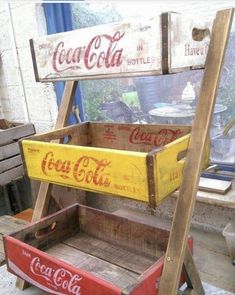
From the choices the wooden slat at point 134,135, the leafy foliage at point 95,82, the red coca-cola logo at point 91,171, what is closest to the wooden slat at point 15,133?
the leafy foliage at point 95,82

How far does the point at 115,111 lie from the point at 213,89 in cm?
124

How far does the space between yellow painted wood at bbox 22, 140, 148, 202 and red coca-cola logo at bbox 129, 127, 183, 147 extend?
0.46 meters

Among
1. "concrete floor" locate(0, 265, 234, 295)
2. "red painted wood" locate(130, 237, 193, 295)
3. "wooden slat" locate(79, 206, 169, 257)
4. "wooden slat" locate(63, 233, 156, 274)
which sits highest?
"red painted wood" locate(130, 237, 193, 295)

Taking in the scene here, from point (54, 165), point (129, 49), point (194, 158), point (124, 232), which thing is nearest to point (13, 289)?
point (124, 232)

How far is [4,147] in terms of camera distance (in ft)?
6.96

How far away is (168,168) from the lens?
3.24ft

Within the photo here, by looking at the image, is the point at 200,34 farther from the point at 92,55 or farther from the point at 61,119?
the point at 61,119

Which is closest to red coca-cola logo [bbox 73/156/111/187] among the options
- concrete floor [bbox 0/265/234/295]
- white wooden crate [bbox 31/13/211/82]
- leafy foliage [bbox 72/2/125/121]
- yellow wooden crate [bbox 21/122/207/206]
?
yellow wooden crate [bbox 21/122/207/206]

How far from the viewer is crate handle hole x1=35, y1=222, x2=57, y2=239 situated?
4.76 feet

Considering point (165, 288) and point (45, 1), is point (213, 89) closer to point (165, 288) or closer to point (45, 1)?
point (165, 288)

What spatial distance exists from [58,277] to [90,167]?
39 centimetres

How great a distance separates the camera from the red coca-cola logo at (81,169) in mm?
1023

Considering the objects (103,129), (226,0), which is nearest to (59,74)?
(103,129)

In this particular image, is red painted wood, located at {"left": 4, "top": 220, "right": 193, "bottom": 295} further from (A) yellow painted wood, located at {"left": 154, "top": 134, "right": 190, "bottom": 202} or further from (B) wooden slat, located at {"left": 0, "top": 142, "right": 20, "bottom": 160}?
(B) wooden slat, located at {"left": 0, "top": 142, "right": 20, "bottom": 160}
